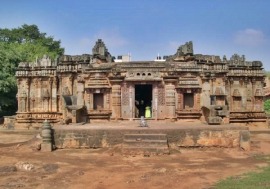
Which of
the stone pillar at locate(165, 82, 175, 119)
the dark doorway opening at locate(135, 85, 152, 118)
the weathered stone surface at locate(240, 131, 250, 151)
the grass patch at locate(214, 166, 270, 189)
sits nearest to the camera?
the grass patch at locate(214, 166, 270, 189)

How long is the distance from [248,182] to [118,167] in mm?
4430

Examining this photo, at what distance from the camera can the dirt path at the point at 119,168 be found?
9188 mm

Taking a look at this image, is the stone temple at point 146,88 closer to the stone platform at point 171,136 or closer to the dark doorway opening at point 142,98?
the dark doorway opening at point 142,98

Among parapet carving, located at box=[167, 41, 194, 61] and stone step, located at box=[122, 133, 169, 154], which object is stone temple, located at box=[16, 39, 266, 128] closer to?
parapet carving, located at box=[167, 41, 194, 61]

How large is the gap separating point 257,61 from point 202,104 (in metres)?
8.45

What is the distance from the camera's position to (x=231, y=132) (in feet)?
48.7

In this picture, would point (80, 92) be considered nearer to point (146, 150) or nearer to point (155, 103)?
point (155, 103)

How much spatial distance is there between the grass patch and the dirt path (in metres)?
0.36

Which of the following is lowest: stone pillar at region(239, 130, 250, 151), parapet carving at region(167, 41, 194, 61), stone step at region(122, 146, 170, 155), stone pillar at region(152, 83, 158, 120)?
stone step at region(122, 146, 170, 155)

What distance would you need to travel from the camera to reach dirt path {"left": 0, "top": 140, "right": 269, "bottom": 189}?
919 cm

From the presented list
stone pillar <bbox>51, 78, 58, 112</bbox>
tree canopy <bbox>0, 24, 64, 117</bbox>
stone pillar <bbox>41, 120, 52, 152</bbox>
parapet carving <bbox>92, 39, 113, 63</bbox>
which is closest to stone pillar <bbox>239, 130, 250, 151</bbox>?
stone pillar <bbox>41, 120, 52, 152</bbox>

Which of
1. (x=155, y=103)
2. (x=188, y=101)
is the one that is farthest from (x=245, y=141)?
(x=155, y=103)

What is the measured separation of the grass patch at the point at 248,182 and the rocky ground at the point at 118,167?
0.41m

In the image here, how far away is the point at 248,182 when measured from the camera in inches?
350
